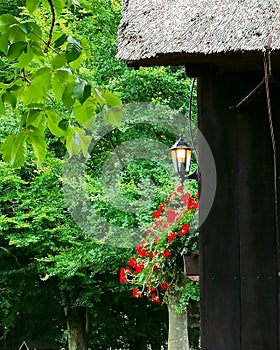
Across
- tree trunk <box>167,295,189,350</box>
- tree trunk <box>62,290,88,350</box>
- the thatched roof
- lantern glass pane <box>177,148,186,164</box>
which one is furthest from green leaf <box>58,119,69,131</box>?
tree trunk <box>62,290,88,350</box>

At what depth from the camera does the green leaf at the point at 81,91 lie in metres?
2.23

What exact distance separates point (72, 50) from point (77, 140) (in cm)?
33

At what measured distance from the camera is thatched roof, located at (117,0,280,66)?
3371 millimetres

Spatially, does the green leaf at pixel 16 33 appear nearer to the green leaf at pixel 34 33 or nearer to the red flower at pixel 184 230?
the green leaf at pixel 34 33

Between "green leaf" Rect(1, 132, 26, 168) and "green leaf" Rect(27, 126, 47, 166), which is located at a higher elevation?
"green leaf" Rect(27, 126, 47, 166)

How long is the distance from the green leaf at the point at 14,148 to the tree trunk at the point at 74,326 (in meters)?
15.2

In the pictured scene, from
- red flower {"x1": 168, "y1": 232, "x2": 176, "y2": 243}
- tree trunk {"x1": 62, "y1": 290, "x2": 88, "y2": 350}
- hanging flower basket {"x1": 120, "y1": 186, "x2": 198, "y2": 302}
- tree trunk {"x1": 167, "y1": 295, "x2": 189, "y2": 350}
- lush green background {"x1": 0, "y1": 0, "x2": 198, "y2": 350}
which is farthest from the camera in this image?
tree trunk {"x1": 62, "y1": 290, "x2": 88, "y2": 350}

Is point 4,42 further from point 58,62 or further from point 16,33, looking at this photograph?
point 58,62

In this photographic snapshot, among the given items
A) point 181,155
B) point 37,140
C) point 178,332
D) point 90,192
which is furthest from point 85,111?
point 90,192

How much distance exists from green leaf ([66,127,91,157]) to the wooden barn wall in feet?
4.45

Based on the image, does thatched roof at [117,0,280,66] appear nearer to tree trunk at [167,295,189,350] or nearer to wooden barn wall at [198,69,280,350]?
wooden barn wall at [198,69,280,350]

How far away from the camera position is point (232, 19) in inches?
141

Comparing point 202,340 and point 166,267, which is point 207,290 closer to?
point 202,340

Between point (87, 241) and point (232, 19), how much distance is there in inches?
423
